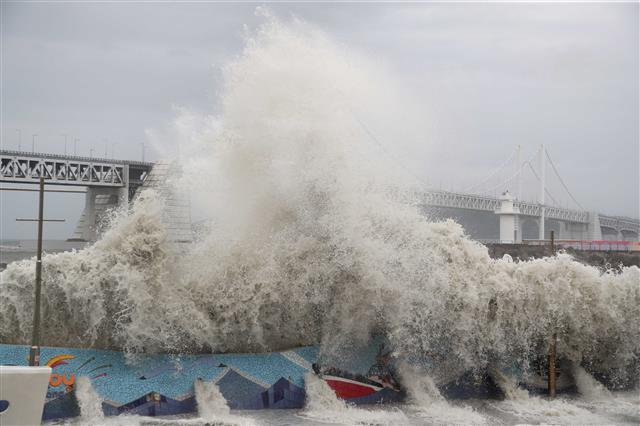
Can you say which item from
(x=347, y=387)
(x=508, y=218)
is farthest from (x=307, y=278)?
(x=508, y=218)

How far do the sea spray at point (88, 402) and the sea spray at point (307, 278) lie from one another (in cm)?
71

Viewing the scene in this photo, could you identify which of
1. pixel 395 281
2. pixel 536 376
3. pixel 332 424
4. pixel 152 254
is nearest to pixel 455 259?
pixel 395 281

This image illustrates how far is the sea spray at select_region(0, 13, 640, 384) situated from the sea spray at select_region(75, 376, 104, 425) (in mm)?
706

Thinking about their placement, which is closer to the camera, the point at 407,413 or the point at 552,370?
the point at 407,413

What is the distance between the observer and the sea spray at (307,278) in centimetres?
1257

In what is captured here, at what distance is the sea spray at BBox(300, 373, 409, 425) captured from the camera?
12.5 metres

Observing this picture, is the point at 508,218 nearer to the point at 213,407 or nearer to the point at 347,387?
the point at 347,387

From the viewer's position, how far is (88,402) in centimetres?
1166

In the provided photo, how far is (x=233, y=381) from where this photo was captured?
42.1 ft

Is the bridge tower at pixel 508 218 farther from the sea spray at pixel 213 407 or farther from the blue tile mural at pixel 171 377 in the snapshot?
the sea spray at pixel 213 407

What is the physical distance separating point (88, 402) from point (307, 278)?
15.6 ft

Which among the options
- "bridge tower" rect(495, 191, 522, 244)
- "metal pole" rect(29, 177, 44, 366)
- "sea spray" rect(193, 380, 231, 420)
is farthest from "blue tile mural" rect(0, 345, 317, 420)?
"bridge tower" rect(495, 191, 522, 244)

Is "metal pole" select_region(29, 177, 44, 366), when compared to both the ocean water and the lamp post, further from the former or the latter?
the ocean water

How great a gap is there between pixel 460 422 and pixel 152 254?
6.52 m
